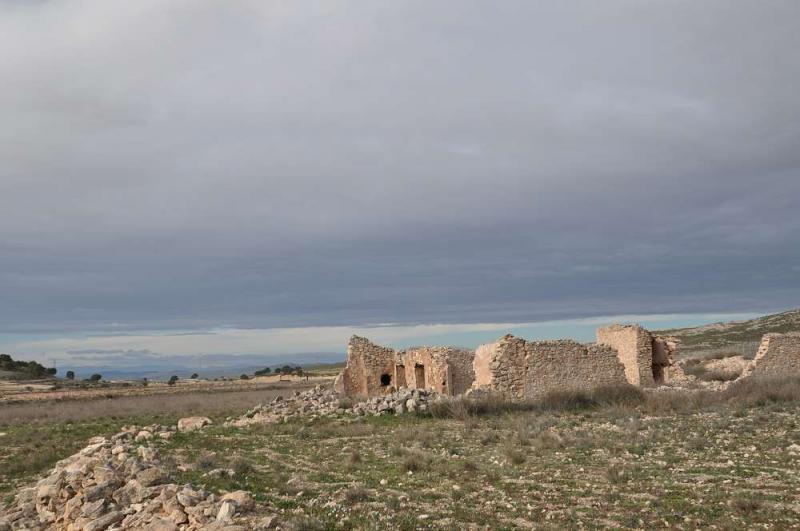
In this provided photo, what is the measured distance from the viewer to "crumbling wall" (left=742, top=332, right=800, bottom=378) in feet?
86.5

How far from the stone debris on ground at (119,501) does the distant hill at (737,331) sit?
56.4m

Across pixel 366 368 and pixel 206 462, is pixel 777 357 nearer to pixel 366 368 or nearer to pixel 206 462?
pixel 366 368

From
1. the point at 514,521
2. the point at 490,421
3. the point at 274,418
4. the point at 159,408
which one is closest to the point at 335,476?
the point at 514,521

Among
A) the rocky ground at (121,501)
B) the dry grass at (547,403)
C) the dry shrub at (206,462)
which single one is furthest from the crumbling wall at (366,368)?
the rocky ground at (121,501)

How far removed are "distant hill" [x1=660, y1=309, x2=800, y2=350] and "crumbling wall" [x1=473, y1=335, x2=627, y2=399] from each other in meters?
39.7

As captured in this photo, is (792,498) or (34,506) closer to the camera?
(792,498)

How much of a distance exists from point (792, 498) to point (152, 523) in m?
8.93

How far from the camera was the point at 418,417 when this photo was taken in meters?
20.0

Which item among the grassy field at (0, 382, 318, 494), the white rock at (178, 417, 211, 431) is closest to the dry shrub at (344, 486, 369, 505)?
the grassy field at (0, 382, 318, 494)

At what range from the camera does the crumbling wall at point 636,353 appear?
25531 mm

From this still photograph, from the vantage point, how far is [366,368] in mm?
29734

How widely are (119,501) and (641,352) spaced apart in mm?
20361

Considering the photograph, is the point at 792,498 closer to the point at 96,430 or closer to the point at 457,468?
the point at 457,468

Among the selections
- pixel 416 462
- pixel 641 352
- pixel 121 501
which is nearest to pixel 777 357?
pixel 641 352
